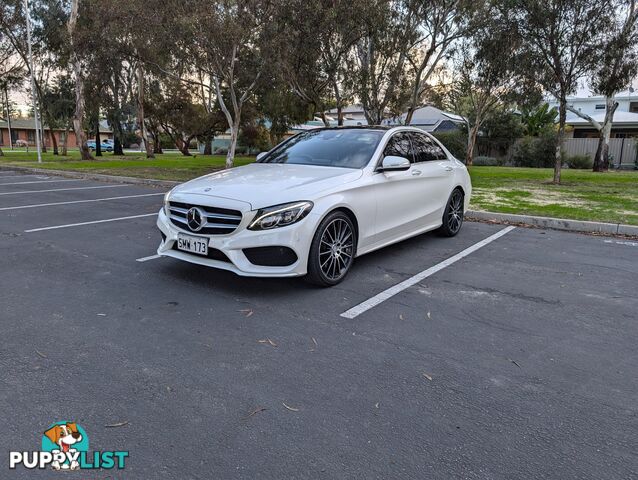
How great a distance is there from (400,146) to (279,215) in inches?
96.8

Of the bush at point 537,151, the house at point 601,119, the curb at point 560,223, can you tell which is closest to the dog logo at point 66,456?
the curb at point 560,223

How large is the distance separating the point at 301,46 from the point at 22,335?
44.3ft

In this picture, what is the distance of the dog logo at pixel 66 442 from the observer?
2.35m

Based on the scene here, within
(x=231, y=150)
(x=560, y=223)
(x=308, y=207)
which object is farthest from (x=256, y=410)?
(x=231, y=150)

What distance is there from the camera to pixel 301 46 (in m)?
15.2

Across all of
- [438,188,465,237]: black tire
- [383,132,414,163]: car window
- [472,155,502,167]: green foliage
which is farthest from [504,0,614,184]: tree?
→ [472,155,502,167]: green foliage

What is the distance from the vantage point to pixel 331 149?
5938mm

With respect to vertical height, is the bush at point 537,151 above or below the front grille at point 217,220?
above

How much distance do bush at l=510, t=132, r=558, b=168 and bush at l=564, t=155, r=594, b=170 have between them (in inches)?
40.4

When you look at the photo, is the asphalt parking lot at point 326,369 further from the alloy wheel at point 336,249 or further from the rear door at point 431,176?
the rear door at point 431,176

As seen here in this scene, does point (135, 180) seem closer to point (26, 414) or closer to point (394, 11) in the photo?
point (394, 11)

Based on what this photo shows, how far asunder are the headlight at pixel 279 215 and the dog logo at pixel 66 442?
2.25 m

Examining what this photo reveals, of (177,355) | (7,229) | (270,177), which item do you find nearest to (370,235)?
(270,177)

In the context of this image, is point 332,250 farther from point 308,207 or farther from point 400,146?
point 400,146
